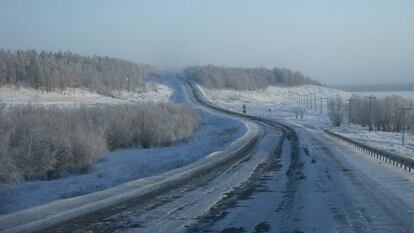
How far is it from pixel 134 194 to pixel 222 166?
1113cm

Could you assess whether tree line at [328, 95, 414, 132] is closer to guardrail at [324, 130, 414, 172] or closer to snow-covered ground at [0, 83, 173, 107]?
snow-covered ground at [0, 83, 173, 107]

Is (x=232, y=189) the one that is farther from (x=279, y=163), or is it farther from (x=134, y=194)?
(x=279, y=163)

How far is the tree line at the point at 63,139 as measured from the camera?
32031 millimetres

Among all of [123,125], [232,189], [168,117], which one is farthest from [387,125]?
[232,189]

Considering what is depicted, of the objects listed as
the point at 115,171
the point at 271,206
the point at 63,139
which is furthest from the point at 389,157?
the point at 63,139

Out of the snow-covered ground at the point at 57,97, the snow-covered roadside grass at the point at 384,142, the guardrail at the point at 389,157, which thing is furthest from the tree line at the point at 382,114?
the guardrail at the point at 389,157

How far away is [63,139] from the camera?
36.8 m

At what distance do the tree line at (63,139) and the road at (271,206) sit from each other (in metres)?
11.9

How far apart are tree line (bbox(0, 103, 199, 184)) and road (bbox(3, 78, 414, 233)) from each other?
11948mm

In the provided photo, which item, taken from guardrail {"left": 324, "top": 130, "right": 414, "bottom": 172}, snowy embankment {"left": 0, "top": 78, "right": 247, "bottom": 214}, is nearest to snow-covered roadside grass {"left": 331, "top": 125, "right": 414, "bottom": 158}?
guardrail {"left": 324, "top": 130, "right": 414, "bottom": 172}

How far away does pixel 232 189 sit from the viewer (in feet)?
61.0

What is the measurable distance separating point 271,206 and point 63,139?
24566 mm

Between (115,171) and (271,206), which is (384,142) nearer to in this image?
(115,171)

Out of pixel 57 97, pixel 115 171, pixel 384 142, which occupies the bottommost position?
pixel 384 142
